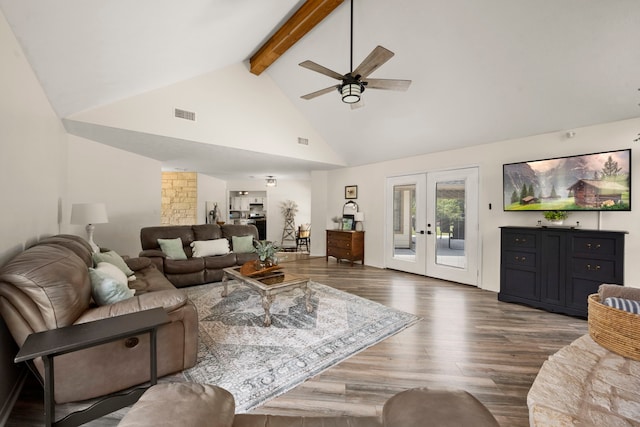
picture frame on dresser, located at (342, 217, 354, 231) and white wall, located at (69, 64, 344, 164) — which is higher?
white wall, located at (69, 64, 344, 164)

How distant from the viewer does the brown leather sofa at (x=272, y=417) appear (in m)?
0.82

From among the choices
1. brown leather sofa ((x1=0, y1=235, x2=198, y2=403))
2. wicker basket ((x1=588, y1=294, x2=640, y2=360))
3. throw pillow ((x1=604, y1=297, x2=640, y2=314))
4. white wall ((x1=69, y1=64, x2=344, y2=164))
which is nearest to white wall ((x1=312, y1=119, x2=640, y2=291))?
white wall ((x1=69, y1=64, x2=344, y2=164))

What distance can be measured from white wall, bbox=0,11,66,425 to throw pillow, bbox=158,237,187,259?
158 cm

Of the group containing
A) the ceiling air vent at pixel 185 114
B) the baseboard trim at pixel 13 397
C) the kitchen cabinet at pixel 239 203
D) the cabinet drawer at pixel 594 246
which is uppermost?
the ceiling air vent at pixel 185 114

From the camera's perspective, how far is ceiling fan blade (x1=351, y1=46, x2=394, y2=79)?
7.30ft

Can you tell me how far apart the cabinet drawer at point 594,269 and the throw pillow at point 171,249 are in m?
5.54

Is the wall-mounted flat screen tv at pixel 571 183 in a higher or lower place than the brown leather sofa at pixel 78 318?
higher

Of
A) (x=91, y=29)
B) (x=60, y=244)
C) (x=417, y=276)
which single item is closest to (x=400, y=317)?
(x=417, y=276)

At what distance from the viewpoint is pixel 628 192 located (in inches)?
121

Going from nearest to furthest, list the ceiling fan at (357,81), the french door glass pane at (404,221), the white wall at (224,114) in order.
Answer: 1. the ceiling fan at (357,81)
2. the white wall at (224,114)
3. the french door glass pane at (404,221)

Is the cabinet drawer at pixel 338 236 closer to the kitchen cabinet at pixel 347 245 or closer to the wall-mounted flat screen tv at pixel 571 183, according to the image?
the kitchen cabinet at pixel 347 245

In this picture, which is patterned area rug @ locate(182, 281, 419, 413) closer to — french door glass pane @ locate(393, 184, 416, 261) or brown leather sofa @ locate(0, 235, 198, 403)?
brown leather sofa @ locate(0, 235, 198, 403)

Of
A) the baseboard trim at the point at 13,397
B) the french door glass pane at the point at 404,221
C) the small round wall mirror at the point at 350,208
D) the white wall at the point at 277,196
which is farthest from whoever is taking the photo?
the white wall at the point at 277,196

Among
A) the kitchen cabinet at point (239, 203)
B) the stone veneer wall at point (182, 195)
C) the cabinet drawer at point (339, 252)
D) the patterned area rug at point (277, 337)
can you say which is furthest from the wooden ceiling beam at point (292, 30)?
the kitchen cabinet at point (239, 203)
